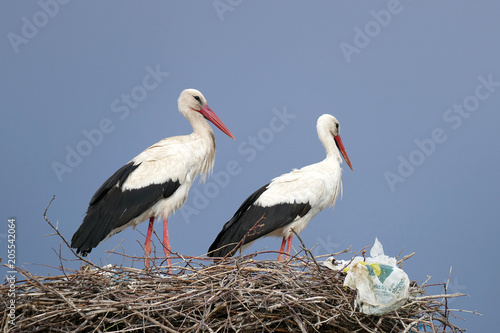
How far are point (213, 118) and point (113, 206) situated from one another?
101cm

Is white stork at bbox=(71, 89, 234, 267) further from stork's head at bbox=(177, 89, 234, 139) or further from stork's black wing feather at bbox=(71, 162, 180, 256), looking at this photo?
stork's head at bbox=(177, 89, 234, 139)

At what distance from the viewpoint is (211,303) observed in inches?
116

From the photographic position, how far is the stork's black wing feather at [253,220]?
14.2ft

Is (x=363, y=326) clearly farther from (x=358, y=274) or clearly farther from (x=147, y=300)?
(x=147, y=300)

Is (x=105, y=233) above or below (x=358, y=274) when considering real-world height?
above

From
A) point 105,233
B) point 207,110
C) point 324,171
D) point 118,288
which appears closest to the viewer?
point 118,288

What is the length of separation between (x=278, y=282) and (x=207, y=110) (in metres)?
2.19

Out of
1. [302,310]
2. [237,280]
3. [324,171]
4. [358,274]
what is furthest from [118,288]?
[324,171]

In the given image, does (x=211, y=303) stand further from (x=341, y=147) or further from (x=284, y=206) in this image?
(x=341, y=147)

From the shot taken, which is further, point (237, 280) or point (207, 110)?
point (207, 110)

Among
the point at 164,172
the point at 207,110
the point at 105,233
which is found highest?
the point at 207,110

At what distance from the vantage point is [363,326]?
115 inches

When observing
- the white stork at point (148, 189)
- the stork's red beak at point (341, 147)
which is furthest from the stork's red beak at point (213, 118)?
the stork's red beak at point (341, 147)

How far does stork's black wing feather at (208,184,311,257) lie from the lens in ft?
14.2
